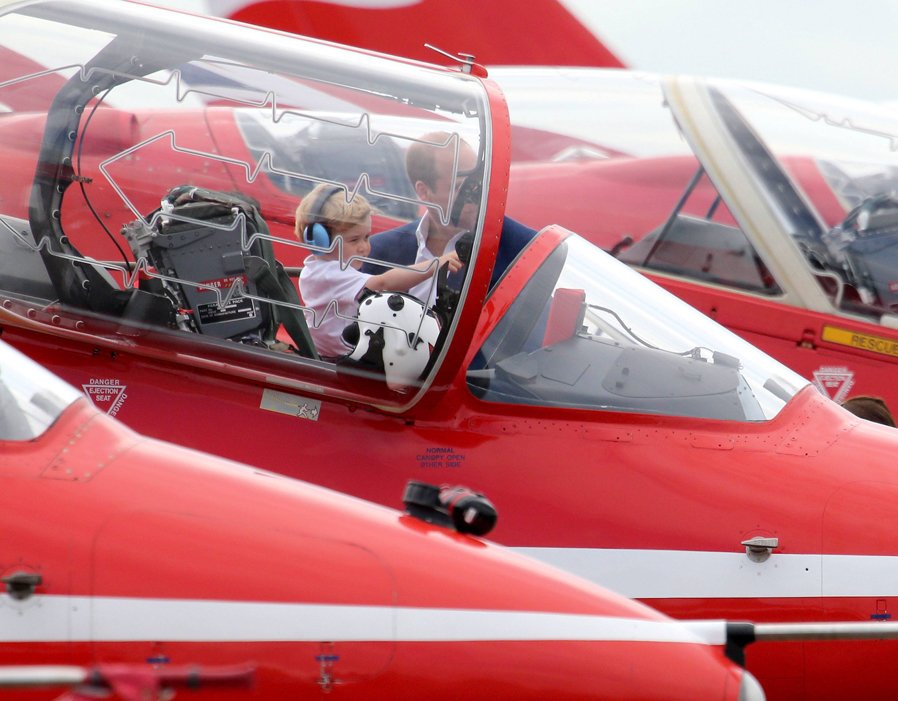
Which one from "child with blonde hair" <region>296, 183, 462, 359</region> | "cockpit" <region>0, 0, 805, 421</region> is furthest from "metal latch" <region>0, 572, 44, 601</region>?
"child with blonde hair" <region>296, 183, 462, 359</region>

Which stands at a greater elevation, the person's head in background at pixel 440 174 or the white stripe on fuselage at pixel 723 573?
the person's head in background at pixel 440 174

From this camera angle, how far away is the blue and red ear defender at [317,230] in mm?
4070

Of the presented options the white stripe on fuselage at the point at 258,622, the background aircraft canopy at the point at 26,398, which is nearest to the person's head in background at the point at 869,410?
the white stripe on fuselage at the point at 258,622

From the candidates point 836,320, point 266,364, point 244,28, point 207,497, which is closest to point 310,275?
point 266,364

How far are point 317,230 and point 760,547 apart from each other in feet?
5.87

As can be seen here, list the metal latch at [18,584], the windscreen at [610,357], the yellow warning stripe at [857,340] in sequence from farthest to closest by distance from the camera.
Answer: the yellow warning stripe at [857,340], the windscreen at [610,357], the metal latch at [18,584]

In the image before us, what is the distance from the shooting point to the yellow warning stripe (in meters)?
6.50

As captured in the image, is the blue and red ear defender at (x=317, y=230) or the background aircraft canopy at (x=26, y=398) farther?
the blue and red ear defender at (x=317, y=230)

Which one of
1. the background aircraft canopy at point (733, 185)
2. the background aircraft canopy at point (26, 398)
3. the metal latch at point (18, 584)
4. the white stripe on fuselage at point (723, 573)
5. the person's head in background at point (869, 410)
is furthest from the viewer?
the background aircraft canopy at point (733, 185)

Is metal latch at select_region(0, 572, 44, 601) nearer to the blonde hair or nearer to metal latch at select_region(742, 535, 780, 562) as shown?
the blonde hair

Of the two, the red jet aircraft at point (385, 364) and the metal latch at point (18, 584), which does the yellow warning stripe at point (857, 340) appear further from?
the metal latch at point (18, 584)

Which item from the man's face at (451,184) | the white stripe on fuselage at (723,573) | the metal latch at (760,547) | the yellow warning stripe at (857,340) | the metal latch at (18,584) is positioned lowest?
the metal latch at (18,584)

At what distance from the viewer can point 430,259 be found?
4.05 m

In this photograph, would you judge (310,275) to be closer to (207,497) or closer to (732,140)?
(207,497)
